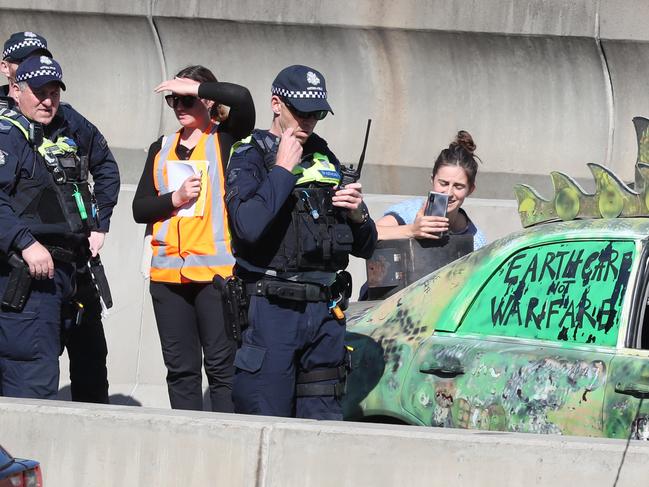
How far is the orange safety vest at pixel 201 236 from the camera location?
24.7ft

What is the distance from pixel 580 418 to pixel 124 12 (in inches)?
257

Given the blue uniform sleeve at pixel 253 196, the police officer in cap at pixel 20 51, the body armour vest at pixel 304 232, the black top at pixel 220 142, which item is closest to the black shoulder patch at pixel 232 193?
the blue uniform sleeve at pixel 253 196

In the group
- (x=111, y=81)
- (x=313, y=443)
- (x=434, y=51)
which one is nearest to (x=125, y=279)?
(x=111, y=81)

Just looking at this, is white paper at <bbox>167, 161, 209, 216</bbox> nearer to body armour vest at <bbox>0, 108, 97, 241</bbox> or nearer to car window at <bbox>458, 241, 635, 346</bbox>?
body armour vest at <bbox>0, 108, 97, 241</bbox>

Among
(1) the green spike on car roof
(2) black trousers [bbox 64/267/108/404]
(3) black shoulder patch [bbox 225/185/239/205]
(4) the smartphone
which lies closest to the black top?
(2) black trousers [bbox 64/267/108/404]

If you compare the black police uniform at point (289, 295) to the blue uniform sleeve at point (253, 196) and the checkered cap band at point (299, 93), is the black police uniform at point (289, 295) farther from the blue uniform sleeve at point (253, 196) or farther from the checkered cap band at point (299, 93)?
the checkered cap band at point (299, 93)

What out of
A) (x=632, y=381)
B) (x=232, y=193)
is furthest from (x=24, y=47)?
(x=632, y=381)

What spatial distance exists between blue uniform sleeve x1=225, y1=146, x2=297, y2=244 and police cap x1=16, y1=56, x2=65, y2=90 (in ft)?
4.31

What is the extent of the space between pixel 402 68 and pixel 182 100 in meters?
3.97

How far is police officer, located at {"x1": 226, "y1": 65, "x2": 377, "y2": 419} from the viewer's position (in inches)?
239

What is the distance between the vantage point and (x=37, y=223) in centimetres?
696

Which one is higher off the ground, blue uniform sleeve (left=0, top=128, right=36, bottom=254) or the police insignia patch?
the police insignia patch

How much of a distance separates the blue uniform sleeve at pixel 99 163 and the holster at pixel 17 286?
90 cm

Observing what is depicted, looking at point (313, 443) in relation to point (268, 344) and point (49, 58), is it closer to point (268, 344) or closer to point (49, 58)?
point (268, 344)
